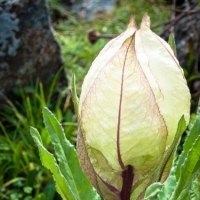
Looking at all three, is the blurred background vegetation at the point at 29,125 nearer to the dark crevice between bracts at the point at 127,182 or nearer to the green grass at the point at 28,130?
the green grass at the point at 28,130

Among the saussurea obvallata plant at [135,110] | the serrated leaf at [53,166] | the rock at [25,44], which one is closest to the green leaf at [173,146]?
the saussurea obvallata plant at [135,110]

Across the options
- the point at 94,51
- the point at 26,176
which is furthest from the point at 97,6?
the point at 26,176

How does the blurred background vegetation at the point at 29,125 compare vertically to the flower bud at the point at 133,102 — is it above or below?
below

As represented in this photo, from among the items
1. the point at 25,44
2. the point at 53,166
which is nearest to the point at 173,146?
the point at 53,166

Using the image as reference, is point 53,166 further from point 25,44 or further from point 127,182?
point 25,44

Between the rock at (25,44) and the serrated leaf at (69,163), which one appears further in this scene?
the rock at (25,44)

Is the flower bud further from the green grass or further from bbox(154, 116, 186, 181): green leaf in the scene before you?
the green grass

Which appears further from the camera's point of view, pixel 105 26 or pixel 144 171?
pixel 105 26

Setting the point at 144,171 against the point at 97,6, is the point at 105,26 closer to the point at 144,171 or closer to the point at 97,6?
the point at 97,6
